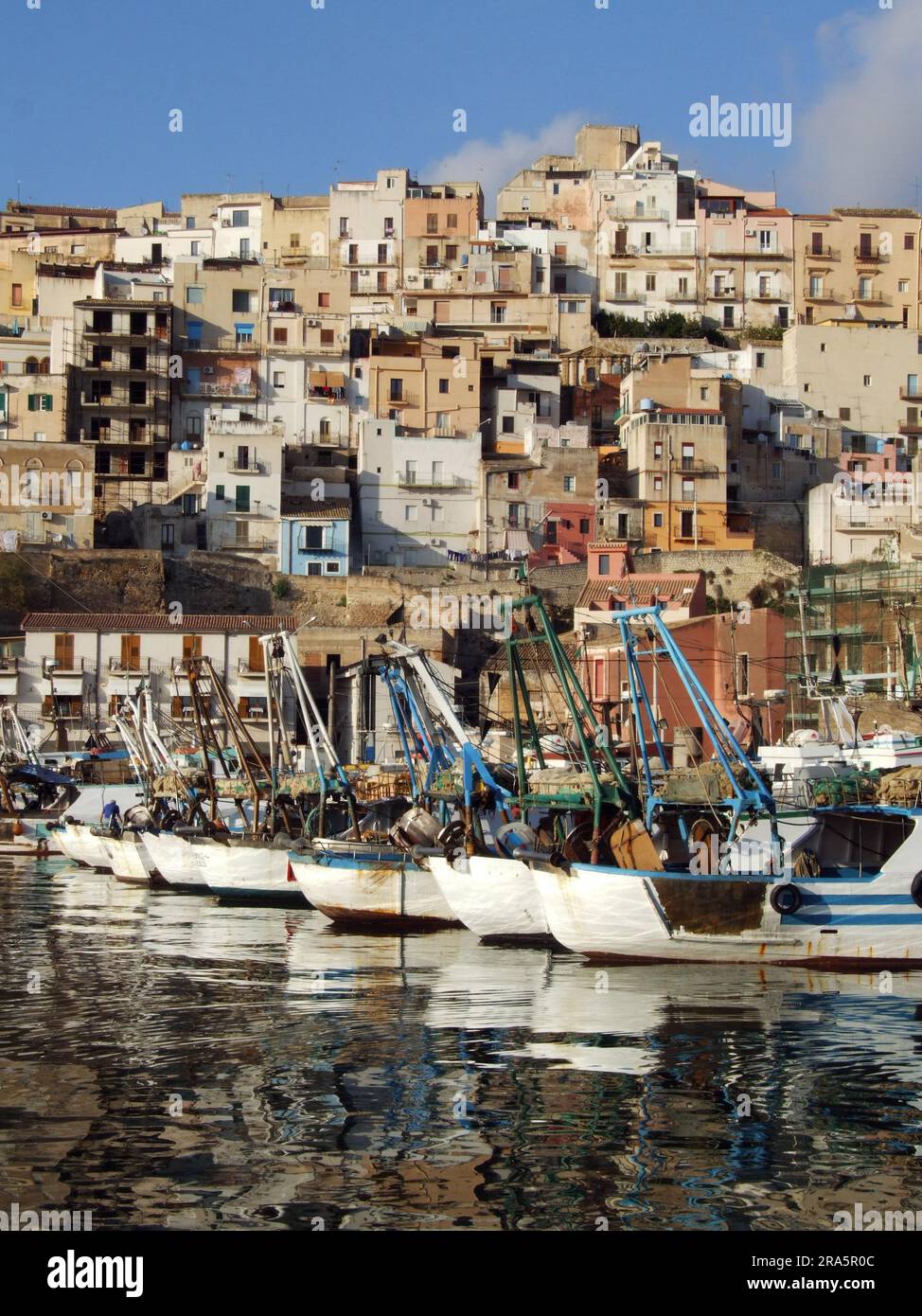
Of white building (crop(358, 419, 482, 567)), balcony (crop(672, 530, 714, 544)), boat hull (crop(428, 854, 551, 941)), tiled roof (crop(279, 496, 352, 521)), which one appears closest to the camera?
boat hull (crop(428, 854, 551, 941))

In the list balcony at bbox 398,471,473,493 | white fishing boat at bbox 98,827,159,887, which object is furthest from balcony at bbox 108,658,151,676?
white fishing boat at bbox 98,827,159,887

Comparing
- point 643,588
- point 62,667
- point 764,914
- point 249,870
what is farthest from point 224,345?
point 764,914

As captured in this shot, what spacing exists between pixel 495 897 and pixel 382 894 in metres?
3.94

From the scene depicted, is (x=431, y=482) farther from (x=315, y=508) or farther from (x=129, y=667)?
(x=129, y=667)

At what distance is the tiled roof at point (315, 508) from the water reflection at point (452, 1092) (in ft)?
165

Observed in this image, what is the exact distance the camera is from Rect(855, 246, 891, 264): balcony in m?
103

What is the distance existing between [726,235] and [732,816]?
79164mm

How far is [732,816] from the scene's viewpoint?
2953 centimetres

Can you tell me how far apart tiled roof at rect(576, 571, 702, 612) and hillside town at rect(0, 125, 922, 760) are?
0.68 ft

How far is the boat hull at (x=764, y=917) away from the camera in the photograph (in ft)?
88.6

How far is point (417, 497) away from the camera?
273 ft

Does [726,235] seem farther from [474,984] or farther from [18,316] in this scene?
[474,984]

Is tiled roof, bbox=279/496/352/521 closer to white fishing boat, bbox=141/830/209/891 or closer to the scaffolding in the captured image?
the scaffolding
